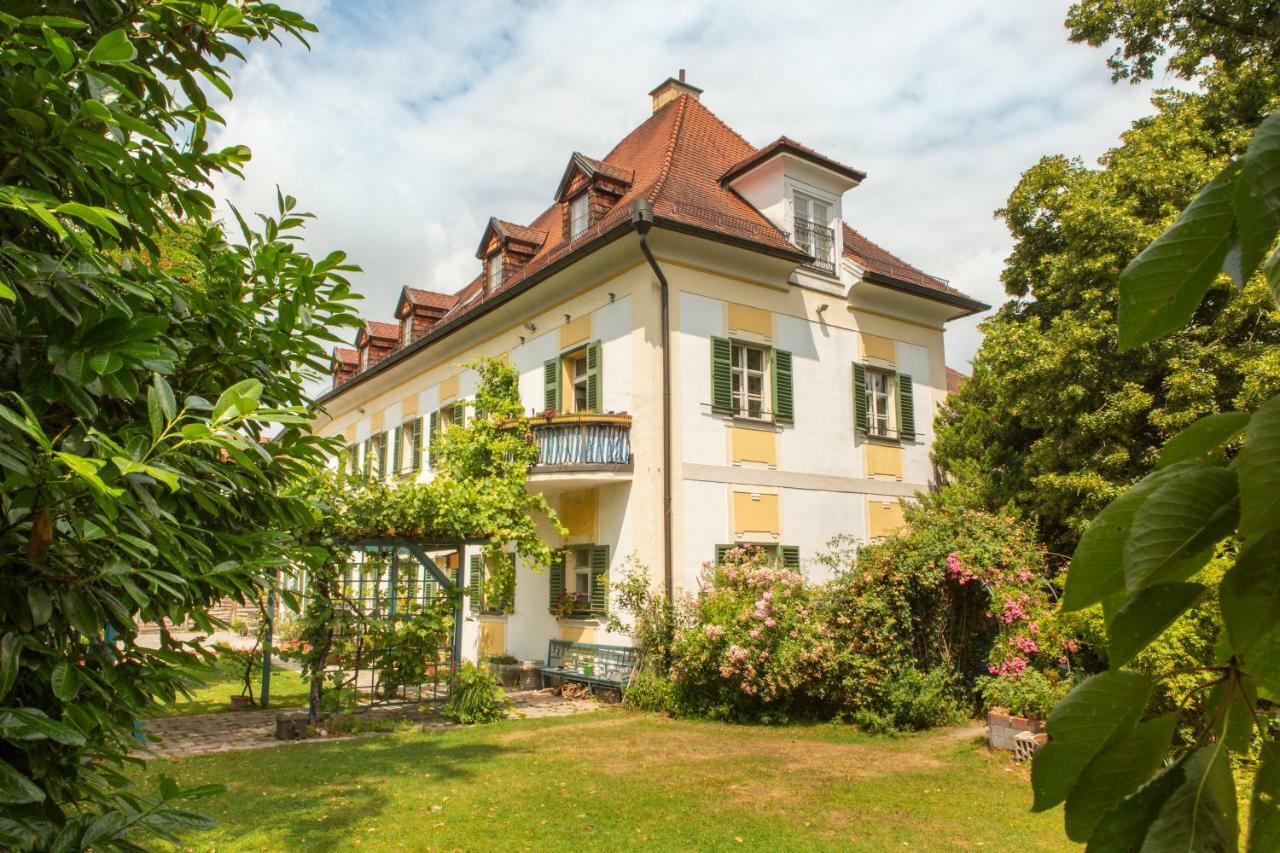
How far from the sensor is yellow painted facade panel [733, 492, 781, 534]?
14930 millimetres

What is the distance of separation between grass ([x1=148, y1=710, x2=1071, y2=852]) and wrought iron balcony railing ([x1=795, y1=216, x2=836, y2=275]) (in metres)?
9.59

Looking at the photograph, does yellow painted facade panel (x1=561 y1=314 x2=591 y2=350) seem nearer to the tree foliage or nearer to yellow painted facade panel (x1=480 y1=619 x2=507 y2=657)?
yellow painted facade panel (x1=480 y1=619 x2=507 y2=657)

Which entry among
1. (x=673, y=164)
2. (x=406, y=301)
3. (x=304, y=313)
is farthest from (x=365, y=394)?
(x=304, y=313)

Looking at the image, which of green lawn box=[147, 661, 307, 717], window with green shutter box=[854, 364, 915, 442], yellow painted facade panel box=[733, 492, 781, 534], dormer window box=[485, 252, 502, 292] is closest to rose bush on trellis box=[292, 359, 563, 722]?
green lawn box=[147, 661, 307, 717]

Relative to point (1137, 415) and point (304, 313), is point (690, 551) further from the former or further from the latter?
point (304, 313)

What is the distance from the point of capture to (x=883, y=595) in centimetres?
1148

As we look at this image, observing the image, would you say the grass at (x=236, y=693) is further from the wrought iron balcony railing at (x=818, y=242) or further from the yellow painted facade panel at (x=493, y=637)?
the wrought iron balcony railing at (x=818, y=242)

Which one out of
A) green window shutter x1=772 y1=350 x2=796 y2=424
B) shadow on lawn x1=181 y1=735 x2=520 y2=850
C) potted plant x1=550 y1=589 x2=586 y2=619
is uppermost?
green window shutter x1=772 y1=350 x2=796 y2=424

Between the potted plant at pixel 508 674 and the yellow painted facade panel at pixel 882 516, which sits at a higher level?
the yellow painted facade panel at pixel 882 516

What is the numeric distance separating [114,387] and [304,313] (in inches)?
30.9

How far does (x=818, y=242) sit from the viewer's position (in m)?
17.4

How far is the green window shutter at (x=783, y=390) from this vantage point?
52.0ft

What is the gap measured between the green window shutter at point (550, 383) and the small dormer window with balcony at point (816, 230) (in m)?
5.47

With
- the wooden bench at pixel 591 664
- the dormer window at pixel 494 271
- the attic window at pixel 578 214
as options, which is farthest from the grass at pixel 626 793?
the dormer window at pixel 494 271
